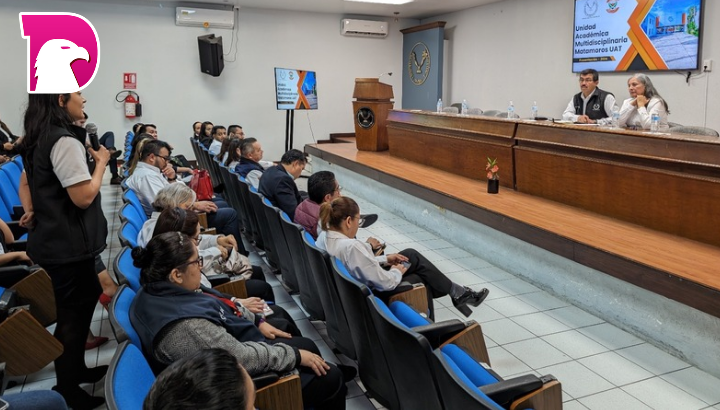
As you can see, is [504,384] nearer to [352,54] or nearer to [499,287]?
[499,287]

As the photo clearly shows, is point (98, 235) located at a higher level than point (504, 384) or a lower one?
higher

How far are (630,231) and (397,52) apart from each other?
843 cm

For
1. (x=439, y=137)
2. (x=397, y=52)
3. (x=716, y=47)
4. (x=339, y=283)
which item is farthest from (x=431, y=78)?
(x=339, y=283)

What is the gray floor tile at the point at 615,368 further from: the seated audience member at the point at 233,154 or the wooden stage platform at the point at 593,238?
the seated audience member at the point at 233,154

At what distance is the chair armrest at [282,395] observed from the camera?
1.70 meters

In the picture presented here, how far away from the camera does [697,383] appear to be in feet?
8.62

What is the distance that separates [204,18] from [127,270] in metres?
8.36

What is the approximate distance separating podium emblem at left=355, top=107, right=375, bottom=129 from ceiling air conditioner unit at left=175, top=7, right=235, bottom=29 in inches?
137

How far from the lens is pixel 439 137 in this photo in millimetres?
6203

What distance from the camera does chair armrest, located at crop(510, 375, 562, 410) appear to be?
5.28 feet

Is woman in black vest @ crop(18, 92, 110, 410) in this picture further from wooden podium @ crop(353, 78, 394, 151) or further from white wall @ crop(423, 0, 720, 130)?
white wall @ crop(423, 0, 720, 130)

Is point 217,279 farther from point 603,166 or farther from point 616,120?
point 616,120

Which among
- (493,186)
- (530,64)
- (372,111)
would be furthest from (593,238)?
(530,64)

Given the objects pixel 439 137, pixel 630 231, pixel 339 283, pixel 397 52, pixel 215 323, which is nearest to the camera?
pixel 215 323
